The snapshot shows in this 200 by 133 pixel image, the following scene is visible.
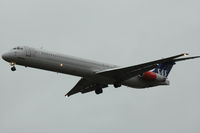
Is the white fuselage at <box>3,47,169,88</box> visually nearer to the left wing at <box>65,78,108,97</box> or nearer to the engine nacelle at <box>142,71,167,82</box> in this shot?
the left wing at <box>65,78,108,97</box>

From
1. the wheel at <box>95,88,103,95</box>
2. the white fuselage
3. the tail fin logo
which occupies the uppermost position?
the white fuselage

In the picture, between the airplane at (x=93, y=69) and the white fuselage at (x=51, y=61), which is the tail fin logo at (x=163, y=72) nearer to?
the airplane at (x=93, y=69)

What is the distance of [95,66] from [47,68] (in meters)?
4.50

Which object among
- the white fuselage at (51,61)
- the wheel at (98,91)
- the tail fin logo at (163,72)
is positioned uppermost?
the white fuselage at (51,61)

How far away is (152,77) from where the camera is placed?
50.8 m

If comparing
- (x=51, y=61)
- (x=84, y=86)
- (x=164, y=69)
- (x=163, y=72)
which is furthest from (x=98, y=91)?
(x=51, y=61)

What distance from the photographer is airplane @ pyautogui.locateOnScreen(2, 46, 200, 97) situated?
44125mm

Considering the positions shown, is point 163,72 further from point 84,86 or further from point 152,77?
point 84,86

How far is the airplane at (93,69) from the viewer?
145 ft

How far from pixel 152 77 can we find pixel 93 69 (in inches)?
270

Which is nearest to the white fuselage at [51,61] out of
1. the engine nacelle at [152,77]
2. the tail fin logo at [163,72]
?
the engine nacelle at [152,77]

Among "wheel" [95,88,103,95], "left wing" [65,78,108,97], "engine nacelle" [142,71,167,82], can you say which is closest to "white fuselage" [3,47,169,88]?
"left wing" [65,78,108,97]

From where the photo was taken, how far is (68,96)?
53.0 meters

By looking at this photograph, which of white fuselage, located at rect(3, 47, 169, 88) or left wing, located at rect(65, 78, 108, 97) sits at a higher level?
white fuselage, located at rect(3, 47, 169, 88)
